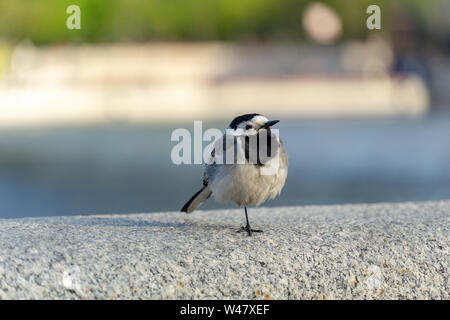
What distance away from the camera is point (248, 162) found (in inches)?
162

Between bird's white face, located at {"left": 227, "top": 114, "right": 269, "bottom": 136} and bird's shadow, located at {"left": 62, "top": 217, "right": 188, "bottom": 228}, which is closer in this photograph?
bird's white face, located at {"left": 227, "top": 114, "right": 269, "bottom": 136}

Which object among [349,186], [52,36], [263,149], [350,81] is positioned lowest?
[349,186]

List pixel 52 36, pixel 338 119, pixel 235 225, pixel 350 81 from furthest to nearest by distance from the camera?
pixel 52 36
pixel 350 81
pixel 338 119
pixel 235 225

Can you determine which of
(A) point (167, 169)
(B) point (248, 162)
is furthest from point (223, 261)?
(A) point (167, 169)

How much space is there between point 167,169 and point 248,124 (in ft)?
41.3

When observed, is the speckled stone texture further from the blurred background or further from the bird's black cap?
the blurred background

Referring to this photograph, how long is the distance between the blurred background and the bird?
287 inches

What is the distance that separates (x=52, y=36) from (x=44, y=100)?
9986 millimetres

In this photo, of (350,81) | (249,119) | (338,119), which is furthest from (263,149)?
(350,81)

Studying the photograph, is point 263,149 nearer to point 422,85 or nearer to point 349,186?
point 349,186

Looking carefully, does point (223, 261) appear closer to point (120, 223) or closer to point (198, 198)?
point (198, 198)

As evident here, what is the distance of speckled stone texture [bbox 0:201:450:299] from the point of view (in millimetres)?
3695

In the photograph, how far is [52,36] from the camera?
3828 centimetres

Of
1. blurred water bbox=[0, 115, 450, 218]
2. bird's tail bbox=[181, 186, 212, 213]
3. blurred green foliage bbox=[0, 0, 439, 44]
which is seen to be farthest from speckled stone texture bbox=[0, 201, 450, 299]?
blurred green foliage bbox=[0, 0, 439, 44]
